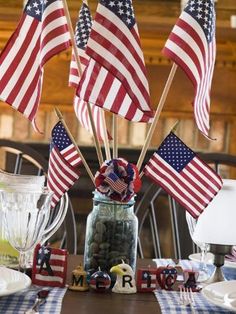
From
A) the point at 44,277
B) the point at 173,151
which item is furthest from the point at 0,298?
the point at 173,151

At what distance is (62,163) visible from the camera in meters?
1.77

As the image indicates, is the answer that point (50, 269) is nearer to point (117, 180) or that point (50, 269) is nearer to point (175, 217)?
point (117, 180)

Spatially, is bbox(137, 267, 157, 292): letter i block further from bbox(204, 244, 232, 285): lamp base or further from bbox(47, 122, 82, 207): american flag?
bbox(47, 122, 82, 207): american flag

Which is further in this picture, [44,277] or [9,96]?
[9,96]

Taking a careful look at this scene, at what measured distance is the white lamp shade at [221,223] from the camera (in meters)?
1.51

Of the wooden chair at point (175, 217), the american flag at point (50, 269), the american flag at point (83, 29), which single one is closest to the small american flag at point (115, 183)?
the american flag at point (50, 269)

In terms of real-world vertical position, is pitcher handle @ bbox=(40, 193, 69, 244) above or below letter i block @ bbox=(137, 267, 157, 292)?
above

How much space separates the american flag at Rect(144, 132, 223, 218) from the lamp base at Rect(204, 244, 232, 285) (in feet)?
0.40

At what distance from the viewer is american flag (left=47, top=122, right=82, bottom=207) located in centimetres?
178

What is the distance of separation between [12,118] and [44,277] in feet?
10.9

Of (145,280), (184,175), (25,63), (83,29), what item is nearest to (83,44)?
(83,29)

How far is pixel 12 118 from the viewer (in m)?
4.70

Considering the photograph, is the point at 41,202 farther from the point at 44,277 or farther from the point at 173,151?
the point at 173,151

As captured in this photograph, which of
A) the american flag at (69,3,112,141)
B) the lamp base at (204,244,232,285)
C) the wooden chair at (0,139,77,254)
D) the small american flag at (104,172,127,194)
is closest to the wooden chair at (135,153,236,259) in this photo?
the wooden chair at (0,139,77,254)
